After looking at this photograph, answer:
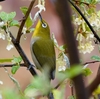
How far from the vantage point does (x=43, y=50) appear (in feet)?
4.12

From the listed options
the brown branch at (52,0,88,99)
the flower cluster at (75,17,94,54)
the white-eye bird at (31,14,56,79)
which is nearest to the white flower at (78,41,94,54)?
the flower cluster at (75,17,94,54)

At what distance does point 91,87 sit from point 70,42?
6 cm

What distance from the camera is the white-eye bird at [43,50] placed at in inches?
43.7

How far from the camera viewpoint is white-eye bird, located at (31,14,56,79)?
43.7 inches

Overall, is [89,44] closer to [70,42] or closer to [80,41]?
[80,41]

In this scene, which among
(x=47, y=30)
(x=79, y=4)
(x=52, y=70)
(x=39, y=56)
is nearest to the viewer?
(x=79, y=4)

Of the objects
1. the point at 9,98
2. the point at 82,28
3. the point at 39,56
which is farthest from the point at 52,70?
the point at 9,98

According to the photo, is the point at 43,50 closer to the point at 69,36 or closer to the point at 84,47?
the point at 84,47

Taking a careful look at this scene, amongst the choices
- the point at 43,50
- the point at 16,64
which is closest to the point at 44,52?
the point at 43,50

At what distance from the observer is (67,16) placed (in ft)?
0.60

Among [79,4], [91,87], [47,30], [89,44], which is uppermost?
[91,87]

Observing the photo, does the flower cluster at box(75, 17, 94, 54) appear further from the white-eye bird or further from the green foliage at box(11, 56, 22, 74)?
the white-eye bird

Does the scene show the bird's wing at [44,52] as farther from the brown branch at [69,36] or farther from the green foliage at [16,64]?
the brown branch at [69,36]

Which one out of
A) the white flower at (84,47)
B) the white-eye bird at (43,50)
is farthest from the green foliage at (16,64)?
the white-eye bird at (43,50)
